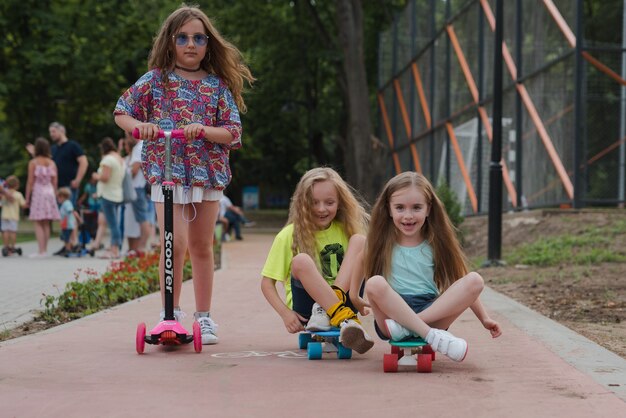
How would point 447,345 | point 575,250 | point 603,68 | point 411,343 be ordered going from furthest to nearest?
point 603,68, point 575,250, point 411,343, point 447,345

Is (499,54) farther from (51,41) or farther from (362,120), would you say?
(51,41)

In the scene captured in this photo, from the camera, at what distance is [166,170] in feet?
19.9

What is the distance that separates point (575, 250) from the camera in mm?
13023

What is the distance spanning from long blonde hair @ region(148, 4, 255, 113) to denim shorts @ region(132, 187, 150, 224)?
906 cm

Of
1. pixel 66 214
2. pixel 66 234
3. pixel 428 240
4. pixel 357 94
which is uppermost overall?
pixel 357 94

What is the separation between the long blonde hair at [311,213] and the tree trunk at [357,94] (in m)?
22.0

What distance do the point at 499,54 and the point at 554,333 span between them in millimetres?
7588

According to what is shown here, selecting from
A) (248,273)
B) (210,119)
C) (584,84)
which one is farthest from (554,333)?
(584,84)

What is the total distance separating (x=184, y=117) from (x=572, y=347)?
2.55 metres

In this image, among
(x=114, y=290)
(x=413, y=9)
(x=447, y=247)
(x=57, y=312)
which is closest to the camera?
(x=447, y=247)

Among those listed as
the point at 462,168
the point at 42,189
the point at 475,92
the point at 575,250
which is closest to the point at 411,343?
the point at 575,250

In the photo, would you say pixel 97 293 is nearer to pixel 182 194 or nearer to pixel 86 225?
pixel 182 194

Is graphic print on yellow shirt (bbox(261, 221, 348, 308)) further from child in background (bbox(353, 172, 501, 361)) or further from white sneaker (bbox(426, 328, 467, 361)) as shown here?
white sneaker (bbox(426, 328, 467, 361))

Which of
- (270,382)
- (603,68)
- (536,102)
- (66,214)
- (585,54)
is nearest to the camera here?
(270,382)
